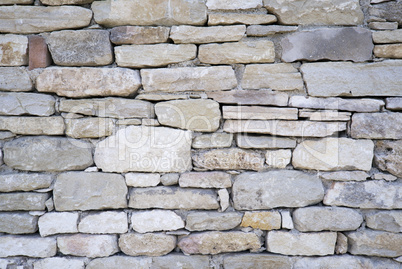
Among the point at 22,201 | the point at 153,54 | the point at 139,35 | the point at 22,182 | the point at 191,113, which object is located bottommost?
the point at 22,201

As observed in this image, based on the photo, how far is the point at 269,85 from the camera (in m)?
1.52

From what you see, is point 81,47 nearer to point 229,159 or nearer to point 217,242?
point 229,159

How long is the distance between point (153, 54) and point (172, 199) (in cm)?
87

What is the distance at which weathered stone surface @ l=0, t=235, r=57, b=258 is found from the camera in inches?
60.7

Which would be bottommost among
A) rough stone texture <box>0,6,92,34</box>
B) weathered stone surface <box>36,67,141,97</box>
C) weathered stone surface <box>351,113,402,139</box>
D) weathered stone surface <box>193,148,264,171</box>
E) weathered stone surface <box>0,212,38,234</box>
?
weathered stone surface <box>0,212,38,234</box>

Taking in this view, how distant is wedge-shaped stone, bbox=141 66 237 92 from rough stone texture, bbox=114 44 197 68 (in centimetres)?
5

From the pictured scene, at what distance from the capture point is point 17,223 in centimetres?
154

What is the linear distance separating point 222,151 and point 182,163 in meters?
0.25

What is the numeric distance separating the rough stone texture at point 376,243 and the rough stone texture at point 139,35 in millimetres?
1635

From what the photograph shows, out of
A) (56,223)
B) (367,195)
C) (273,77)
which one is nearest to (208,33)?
(273,77)

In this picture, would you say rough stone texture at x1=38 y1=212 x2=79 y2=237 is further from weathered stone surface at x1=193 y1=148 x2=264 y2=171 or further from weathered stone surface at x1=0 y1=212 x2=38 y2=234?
weathered stone surface at x1=193 y1=148 x2=264 y2=171

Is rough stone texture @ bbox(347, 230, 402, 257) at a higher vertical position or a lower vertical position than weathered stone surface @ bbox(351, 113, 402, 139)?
lower

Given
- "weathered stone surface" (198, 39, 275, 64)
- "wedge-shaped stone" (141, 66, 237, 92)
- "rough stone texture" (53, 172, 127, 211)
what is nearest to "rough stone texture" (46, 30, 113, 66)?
"wedge-shaped stone" (141, 66, 237, 92)

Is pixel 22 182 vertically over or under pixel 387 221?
over
